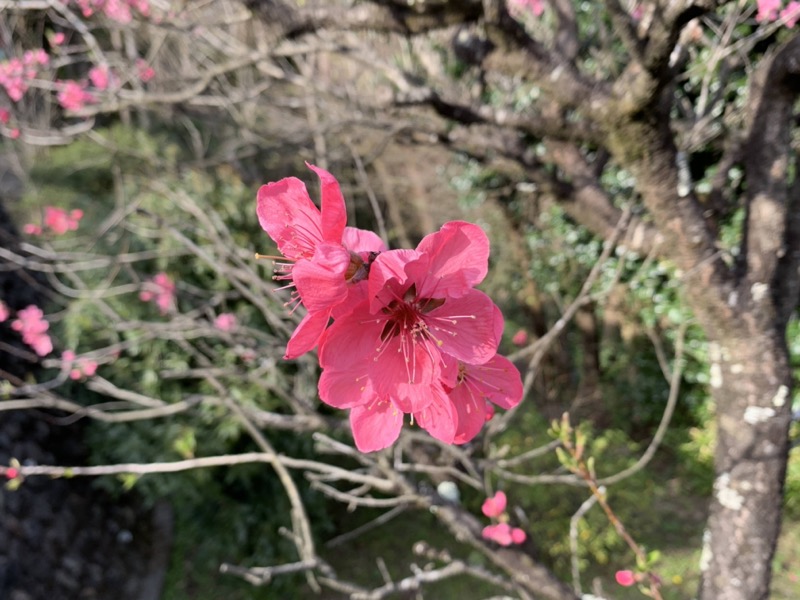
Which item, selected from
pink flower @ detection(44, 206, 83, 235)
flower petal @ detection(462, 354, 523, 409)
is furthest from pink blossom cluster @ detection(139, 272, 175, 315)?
flower petal @ detection(462, 354, 523, 409)

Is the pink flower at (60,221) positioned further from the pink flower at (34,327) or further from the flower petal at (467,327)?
the flower petal at (467,327)

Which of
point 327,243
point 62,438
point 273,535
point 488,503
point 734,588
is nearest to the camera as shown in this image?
point 327,243

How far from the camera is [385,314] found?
711 millimetres

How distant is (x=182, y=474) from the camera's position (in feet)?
12.1

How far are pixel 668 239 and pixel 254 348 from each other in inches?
70.6

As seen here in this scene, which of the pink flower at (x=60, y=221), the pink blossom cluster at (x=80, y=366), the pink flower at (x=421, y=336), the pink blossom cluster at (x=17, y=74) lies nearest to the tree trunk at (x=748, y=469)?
the pink flower at (x=421, y=336)

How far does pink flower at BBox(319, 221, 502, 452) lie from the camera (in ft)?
2.21

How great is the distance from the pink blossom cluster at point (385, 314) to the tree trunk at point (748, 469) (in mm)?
1515

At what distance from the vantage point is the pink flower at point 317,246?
24.1 inches

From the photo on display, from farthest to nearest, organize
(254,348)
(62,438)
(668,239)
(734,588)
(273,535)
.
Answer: (62,438)
(273,535)
(254,348)
(668,239)
(734,588)

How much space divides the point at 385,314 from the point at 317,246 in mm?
135

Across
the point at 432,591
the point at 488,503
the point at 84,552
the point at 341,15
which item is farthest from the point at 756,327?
the point at 84,552

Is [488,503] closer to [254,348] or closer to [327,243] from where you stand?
[254,348]

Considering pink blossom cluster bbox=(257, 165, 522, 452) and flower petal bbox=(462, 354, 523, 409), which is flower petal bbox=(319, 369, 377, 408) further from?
flower petal bbox=(462, 354, 523, 409)
